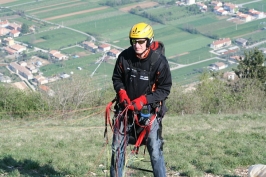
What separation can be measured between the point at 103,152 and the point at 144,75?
4.36 m

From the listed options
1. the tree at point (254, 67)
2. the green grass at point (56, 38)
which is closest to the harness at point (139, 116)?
the tree at point (254, 67)

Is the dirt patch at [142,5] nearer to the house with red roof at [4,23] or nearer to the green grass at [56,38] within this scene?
the green grass at [56,38]

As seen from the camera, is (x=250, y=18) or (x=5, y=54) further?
(x=250, y=18)

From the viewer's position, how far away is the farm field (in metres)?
68.2

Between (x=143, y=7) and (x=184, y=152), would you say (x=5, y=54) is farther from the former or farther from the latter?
(x=184, y=152)

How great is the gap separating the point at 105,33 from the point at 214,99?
5107 cm

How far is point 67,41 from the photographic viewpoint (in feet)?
245

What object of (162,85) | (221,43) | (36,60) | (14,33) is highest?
(162,85)

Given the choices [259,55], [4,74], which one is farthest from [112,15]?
[259,55]

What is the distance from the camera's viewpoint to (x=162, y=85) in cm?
737

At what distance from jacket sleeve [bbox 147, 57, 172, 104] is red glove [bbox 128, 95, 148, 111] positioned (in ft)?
0.26

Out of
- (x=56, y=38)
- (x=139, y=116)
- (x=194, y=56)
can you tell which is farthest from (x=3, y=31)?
(x=139, y=116)

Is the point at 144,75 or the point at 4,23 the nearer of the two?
the point at 144,75

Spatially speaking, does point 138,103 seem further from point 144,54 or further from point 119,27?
point 119,27
